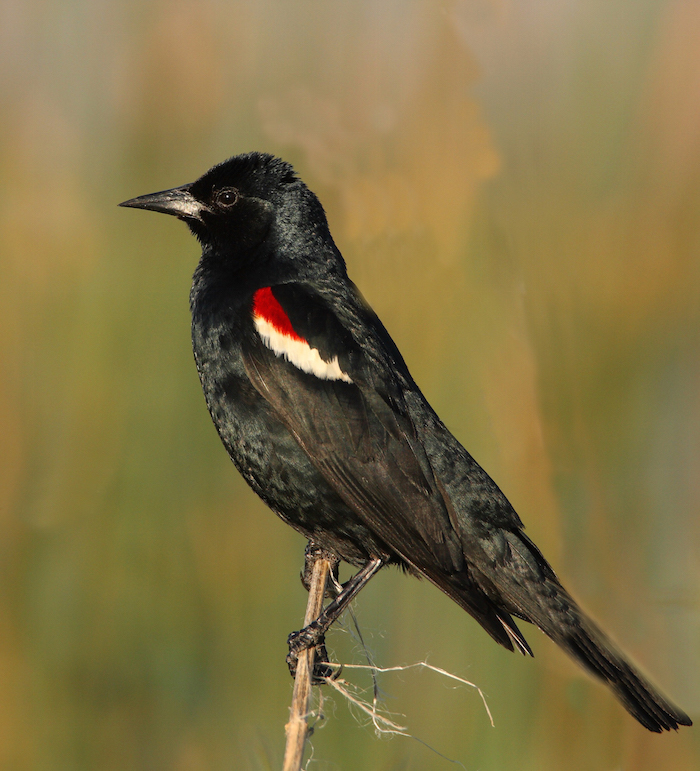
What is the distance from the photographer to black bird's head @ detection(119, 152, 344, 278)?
2555mm

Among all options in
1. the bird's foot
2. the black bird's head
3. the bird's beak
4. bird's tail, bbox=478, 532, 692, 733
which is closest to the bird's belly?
the bird's foot

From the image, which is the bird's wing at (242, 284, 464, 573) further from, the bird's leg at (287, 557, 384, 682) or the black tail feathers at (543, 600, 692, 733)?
the black tail feathers at (543, 600, 692, 733)

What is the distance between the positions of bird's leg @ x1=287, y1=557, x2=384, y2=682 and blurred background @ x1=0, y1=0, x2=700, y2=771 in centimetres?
17

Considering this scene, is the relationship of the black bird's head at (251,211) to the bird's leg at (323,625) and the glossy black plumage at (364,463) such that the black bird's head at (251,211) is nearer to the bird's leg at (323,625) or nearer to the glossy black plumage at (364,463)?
the glossy black plumage at (364,463)

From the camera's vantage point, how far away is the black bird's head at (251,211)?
2555 millimetres

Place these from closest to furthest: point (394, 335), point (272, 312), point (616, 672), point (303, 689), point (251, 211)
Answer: point (303, 689), point (616, 672), point (272, 312), point (251, 211), point (394, 335)

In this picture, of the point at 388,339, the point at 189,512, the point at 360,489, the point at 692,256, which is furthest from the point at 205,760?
the point at 692,256

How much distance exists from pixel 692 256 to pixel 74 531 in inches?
106

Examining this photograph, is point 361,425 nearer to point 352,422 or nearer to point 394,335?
point 352,422

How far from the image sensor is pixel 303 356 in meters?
2.24

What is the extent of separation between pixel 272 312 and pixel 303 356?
0.18m

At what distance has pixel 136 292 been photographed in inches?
113

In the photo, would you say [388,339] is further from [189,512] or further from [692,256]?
[692,256]

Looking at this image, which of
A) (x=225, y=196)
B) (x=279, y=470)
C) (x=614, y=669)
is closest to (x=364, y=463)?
(x=279, y=470)
